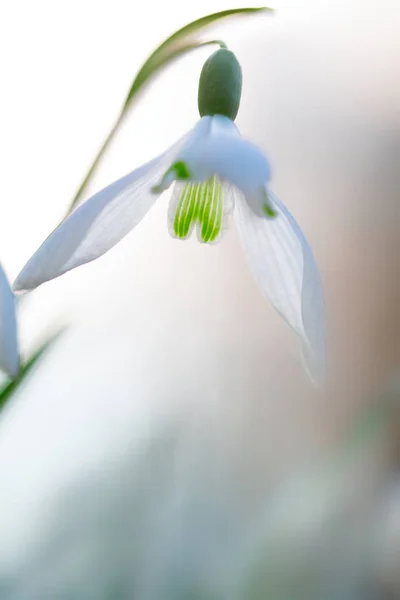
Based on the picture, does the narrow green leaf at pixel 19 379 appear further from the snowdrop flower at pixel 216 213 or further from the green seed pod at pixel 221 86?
the green seed pod at pixel 221 86

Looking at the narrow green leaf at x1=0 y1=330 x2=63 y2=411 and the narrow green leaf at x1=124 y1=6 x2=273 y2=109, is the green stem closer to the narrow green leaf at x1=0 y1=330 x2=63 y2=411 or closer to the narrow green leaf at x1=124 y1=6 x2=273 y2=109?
the narrow green leaf at x1=124 y1=6 x2=273 y2=109

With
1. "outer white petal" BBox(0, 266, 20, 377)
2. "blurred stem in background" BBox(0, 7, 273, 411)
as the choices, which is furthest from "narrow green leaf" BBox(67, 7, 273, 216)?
"outer white petal" BBox(0, 266, 20, 377)

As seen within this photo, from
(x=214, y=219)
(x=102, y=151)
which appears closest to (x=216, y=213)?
(x=214, y=219)

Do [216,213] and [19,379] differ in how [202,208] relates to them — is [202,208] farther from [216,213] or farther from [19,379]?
[19,379]

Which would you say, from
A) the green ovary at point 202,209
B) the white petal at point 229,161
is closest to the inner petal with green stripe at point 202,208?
the green ovary at point 202,209

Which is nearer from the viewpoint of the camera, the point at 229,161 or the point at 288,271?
the point at 229,161

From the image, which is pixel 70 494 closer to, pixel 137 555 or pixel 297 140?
pixel 137 555

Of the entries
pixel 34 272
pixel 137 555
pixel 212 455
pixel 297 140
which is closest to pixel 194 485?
pixel 212 455
